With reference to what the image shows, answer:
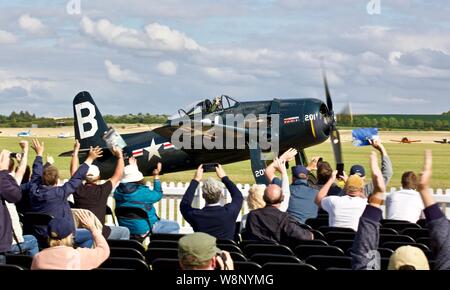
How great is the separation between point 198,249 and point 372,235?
5.16 feet

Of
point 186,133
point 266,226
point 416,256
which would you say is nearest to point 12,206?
point 266,226

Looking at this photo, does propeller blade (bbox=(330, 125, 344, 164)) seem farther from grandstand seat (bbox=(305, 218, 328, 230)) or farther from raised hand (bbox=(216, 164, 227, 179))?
raised hand (bbox=(216, 164, 227, 179))

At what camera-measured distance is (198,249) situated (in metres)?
4.87

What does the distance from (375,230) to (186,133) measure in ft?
56.8

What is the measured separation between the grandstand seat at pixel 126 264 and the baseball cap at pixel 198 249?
1.04 metres

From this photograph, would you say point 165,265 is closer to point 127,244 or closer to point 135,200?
point 127,244

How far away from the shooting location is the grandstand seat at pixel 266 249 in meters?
6.62

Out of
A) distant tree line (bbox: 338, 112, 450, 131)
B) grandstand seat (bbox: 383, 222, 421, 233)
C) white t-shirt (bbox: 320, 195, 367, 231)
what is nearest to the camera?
white t-shirt (bbox: 320, 195, 367, 231)

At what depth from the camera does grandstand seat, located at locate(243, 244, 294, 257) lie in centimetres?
662

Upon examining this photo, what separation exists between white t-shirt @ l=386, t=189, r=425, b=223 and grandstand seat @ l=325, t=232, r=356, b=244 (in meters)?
1.65

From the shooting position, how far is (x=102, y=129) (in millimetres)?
24938

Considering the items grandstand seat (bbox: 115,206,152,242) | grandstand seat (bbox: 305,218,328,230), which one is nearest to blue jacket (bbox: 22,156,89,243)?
grandstand seat (bbox: 115,206,152,242)

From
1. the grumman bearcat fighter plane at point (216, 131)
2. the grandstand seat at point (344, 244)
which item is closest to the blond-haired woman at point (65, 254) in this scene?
the grandstand seat at point (344, 244)
